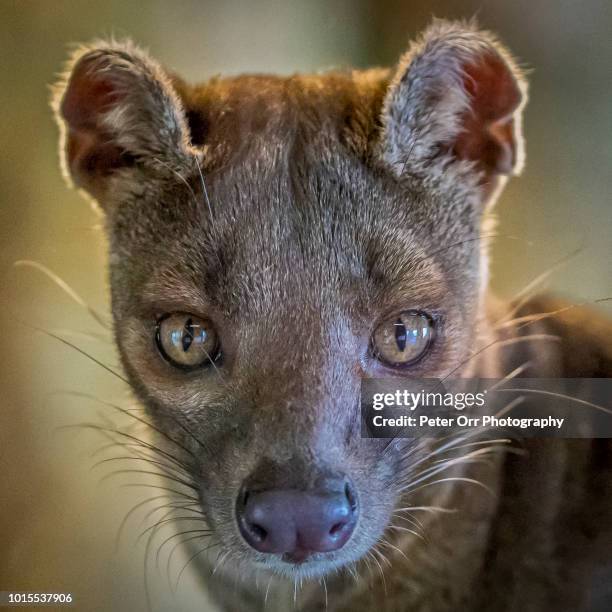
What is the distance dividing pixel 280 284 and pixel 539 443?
0.51m

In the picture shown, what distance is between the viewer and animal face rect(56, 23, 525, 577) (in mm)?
1017

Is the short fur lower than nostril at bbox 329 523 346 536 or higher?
higher

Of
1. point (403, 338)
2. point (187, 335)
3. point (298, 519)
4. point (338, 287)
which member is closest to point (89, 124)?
point (187, 335)

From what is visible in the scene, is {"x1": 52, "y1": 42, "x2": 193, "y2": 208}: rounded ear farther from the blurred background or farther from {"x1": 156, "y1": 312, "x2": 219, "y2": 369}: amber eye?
{"x1": 156, "y1": 312, "x2": 219, "y2": 369}: amber eye

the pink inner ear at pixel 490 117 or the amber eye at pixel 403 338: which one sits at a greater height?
the pink inner ear at pixel 490 117

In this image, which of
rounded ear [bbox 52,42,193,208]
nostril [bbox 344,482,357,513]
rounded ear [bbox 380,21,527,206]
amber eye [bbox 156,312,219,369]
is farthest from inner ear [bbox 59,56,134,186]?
nostril [bbox 344,482,357,513]

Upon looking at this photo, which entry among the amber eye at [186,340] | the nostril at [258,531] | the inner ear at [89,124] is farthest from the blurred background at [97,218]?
the nostril at [258,531]

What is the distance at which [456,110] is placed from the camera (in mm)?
1214

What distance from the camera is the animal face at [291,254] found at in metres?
1.02

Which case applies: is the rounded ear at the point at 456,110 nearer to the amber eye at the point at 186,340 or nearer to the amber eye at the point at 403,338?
the amber eye at the point at 403,338

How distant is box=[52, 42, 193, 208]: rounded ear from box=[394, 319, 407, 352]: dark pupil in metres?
0.41

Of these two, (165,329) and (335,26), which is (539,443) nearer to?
(165,329)

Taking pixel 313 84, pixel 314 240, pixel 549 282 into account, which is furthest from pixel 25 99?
pixel 549 282

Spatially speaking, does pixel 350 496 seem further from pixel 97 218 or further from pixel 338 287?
pixel 97 218
